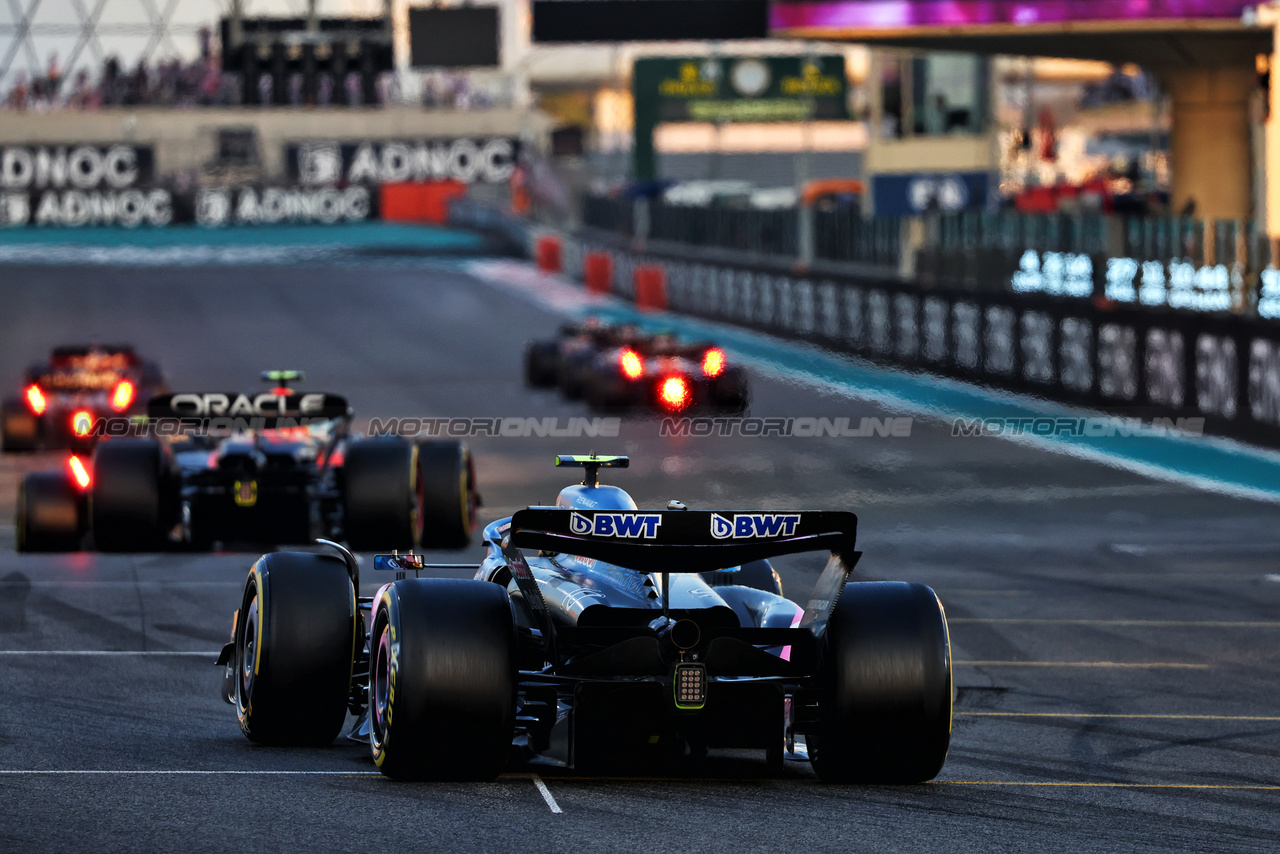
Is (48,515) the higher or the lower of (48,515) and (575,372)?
the higher

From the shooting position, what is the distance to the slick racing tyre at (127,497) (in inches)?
597

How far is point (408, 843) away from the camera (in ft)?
21.9

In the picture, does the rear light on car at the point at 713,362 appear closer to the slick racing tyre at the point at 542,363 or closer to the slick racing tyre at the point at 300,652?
the slick racing tyre at the point at 542,363

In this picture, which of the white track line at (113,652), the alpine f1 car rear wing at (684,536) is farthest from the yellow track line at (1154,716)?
the white track line at (113,652)

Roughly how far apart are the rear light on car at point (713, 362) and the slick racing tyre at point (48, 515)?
11.1 m

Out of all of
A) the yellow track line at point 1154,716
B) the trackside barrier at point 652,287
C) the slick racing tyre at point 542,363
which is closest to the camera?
the yellow track line at point 1154,716

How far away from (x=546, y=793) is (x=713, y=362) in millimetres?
18193

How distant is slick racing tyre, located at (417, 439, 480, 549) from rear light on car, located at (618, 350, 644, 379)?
10320mm

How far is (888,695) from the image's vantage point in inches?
307

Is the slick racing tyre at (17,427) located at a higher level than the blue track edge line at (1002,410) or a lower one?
higher

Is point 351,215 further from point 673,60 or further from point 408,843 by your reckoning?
point 408,843

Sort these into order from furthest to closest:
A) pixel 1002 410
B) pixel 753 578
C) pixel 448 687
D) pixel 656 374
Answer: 1. pixel 1002 410
2. pixel 656 374
3. pixel 753 578
4. pixel 448 687

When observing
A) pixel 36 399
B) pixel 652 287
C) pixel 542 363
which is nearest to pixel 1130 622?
pixel 36 399

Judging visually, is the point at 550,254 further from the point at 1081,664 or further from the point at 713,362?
the point at 1081,664
